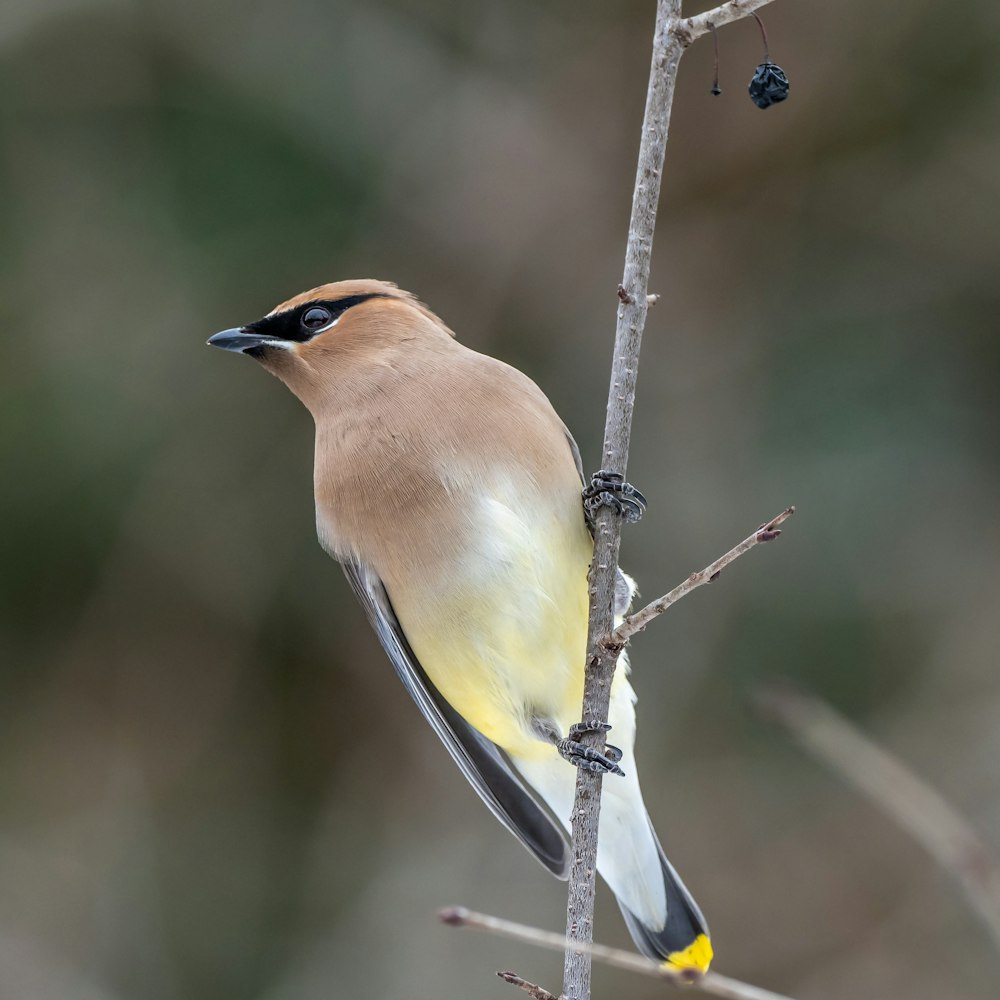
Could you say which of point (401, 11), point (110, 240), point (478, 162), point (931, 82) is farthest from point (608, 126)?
point (110, 240)

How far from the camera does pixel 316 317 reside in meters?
4.04

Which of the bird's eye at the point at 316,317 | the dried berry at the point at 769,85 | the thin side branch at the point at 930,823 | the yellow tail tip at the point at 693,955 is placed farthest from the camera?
the yellow tail tip at the point at 693,955

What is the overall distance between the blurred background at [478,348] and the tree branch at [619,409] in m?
3.54

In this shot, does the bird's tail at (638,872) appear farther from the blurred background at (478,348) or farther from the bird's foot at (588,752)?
the blurred background at (478,348)

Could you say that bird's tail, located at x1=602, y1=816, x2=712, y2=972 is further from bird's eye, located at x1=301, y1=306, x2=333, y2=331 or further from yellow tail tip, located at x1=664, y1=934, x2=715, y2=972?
bird's eye, located at x1=301, y1=306, x2=333, y2=331

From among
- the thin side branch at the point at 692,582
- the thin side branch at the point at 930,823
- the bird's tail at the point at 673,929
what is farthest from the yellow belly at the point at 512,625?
the thin side branch at the point at 930,823

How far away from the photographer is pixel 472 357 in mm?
3850

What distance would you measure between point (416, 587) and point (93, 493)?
3.49m

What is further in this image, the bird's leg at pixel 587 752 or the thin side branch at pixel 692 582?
the bird's leg at pixel 587 752

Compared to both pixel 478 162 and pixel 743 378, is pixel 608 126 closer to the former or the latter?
pixel 478 162

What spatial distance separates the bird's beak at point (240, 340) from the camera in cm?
390

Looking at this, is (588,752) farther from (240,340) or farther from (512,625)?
(240,340)

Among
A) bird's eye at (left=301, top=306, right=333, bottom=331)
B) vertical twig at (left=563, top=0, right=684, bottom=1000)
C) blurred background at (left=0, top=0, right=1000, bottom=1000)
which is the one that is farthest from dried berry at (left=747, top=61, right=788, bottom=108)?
blurred background at (left=0, top=0, right=1000, bottom=1000)

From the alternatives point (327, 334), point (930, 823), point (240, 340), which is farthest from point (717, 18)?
point (240, 340)
